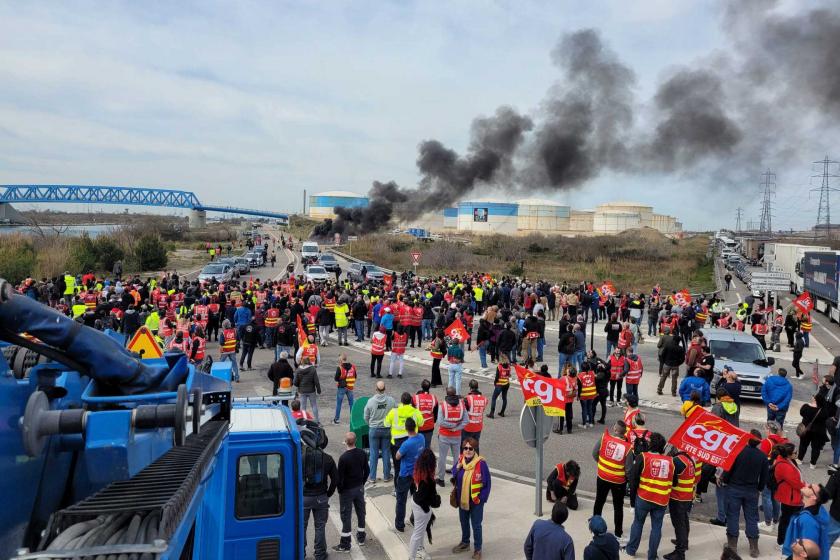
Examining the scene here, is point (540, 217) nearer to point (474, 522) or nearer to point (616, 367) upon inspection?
point (616, 367)

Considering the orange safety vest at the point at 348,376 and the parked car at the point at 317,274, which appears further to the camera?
the parked car at the point at 317,274

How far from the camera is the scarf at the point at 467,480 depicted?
7.41 metres

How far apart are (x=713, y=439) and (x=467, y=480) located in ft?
9.88

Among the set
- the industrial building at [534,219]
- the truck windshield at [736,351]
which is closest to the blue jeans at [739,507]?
the truck windshield at [736,351]

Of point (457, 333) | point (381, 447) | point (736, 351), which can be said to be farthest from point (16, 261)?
point (736, 351)

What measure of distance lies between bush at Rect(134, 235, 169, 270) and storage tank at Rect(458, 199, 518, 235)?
53547mm

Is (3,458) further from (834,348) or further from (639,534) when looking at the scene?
(834,348)

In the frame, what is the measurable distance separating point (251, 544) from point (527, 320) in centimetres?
1354

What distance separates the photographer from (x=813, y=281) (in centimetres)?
Result: 3359

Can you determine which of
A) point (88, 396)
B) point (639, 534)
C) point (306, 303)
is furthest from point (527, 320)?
point (88, 396)

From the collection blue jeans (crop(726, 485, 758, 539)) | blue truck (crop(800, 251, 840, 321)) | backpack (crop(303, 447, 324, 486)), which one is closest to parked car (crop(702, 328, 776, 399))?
blue jeans (crop(726, 485, 758, 539))

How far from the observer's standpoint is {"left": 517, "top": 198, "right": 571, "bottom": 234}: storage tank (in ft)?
322

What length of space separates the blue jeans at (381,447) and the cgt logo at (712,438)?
419cm

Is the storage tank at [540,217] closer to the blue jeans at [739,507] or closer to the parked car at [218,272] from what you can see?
the parked car at [218,272]
